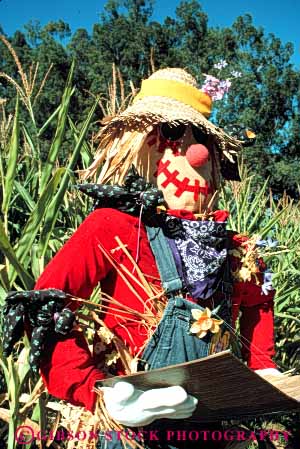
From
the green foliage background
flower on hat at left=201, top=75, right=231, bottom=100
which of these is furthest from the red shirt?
the green foliage background

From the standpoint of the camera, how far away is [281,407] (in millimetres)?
975

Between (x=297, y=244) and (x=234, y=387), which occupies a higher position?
(x=297, y=244)

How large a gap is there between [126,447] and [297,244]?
6.19ft

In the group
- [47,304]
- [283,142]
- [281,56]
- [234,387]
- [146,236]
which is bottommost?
[234,387]

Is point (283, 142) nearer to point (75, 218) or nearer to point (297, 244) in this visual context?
point (297, 244)

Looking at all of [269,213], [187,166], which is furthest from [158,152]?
[269,213]

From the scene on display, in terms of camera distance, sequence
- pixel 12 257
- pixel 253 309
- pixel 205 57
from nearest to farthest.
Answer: pixel 12 257 → pixel 253 309 → pixel 205 57

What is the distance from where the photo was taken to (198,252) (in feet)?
3.63

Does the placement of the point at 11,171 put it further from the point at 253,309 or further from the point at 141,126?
the point at 253,309

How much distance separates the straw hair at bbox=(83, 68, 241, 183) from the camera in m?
1.20

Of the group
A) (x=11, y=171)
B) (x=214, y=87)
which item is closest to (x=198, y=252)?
(x=11, y=171)

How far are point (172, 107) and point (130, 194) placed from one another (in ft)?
A: 0.73

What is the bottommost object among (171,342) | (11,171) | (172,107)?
(171,342)

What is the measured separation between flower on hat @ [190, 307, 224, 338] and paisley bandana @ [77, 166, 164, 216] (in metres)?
0.22
